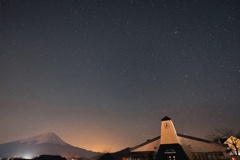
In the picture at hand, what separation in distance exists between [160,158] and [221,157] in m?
9.77

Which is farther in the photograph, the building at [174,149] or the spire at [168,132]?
the spire at [168,132]

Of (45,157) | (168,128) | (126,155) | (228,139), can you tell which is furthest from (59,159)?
(228,139)

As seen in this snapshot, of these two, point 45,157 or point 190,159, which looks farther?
point 45,157

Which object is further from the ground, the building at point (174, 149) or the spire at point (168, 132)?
the spire at point (168, 132)

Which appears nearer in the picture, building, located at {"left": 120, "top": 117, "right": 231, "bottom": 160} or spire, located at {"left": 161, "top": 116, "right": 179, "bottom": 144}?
building, located at {"left": 120, "top": 117, "right": 231, "bottom": 160}

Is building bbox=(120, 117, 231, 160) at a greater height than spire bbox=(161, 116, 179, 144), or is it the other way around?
spire bbox=(161, 116, 179, 144)

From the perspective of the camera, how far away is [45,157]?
4297cm

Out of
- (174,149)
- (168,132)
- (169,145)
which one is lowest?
(174,149)

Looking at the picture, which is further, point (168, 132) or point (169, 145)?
point (168, 132)

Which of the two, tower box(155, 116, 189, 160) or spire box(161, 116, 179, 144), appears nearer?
tower box(155, 116, 189, 160)

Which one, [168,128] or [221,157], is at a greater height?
[168,128]

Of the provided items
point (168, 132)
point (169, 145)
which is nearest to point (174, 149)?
point (169, 145)

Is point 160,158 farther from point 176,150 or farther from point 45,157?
point 45,157

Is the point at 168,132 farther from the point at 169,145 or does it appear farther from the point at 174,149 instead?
the point at 174,149
